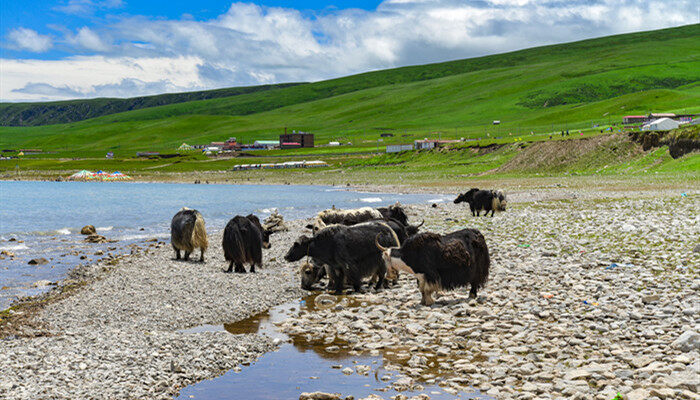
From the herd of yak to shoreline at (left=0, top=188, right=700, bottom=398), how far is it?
504 mm

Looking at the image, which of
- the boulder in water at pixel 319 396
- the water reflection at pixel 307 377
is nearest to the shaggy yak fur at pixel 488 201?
the water reflection at pixel 307 377

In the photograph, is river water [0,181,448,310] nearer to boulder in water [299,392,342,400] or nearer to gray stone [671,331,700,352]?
boulder in water [299,392,342,400]

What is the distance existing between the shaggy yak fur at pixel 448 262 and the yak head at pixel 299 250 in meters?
3.51

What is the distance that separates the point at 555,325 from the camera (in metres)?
9.78

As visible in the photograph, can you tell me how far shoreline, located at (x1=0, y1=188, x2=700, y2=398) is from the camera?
8.24m

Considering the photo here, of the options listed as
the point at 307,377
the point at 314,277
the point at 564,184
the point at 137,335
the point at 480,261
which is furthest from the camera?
the point at 564,184

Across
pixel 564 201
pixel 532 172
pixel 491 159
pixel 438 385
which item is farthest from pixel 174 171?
pixel 438 385

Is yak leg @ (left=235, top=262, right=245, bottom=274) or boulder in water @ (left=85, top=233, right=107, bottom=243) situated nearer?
yak leg @ (left=235, top=262, right=245, bottom=274)

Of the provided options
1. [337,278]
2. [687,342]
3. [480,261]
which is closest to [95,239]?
[337,278]

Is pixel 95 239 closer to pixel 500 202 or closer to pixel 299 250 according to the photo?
pixel 299 250

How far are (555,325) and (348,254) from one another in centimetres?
578

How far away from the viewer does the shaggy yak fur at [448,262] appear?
11984mm

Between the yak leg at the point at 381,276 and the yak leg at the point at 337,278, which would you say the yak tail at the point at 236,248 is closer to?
the yak leg at the point at 337,278

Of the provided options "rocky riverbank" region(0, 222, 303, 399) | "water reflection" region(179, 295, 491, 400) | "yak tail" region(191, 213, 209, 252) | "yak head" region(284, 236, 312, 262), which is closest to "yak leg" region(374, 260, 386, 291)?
"yak head" region(284, 236, 312, 262)
